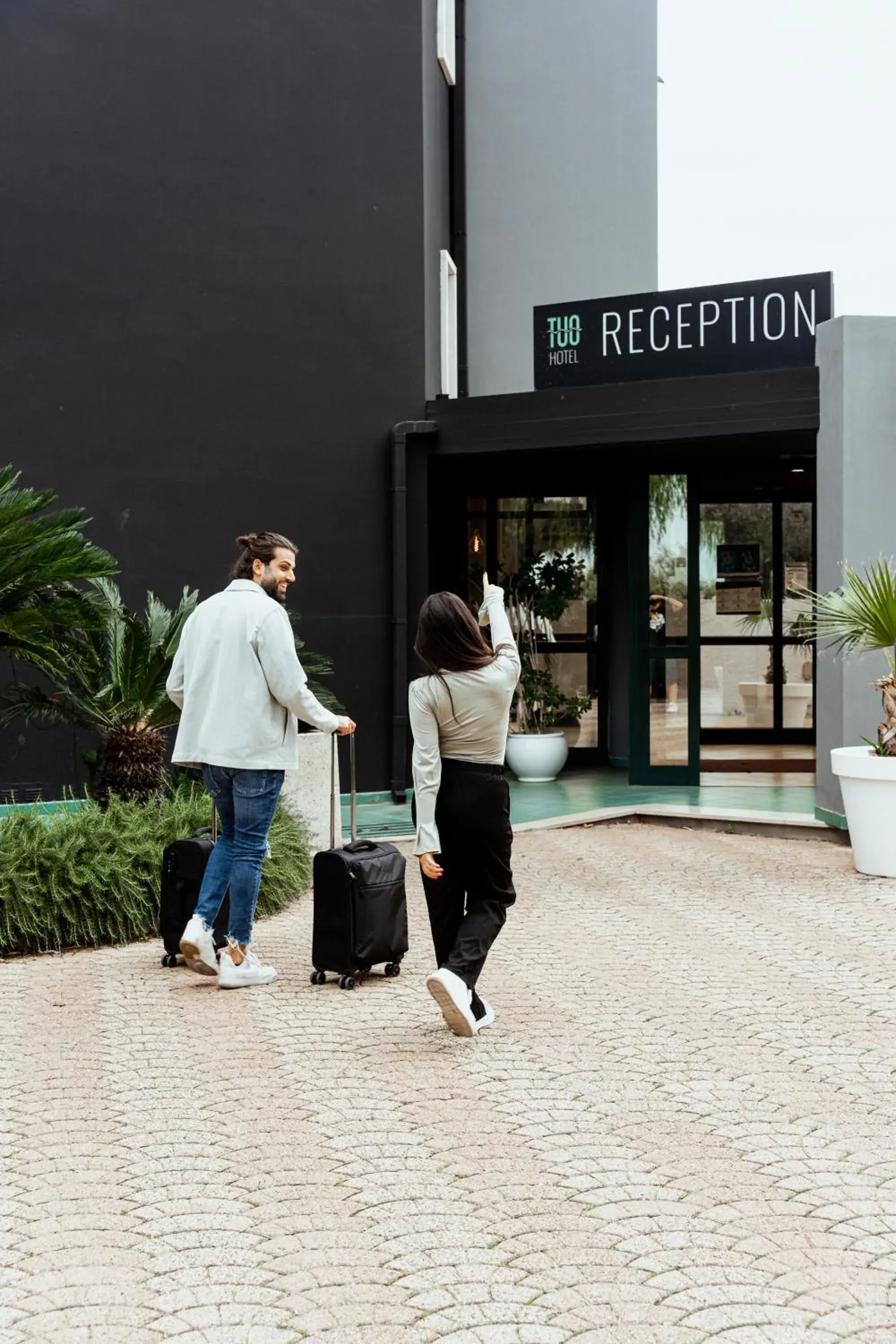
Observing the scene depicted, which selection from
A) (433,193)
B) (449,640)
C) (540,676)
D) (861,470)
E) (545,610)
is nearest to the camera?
(449,640)

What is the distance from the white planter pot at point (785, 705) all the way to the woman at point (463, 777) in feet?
38.4

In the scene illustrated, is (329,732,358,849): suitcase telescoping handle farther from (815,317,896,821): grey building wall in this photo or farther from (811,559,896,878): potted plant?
(815,317,896,821): grey building wall

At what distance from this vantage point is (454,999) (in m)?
5.18

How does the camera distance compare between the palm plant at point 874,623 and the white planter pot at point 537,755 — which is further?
the white planter pot at point 537,755

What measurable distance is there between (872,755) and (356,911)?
4.48 metres

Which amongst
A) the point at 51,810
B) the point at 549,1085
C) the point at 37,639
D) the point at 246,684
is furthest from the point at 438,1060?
the point at 51,810

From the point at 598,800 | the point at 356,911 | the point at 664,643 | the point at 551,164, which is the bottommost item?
the point at 598,800

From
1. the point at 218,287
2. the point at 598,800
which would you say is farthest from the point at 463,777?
the point at 218,287

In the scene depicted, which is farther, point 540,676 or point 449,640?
point 540,676

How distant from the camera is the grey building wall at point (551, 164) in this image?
16000mm

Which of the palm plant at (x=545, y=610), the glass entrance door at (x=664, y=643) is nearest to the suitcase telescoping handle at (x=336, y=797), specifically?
the glass entrance door at (x=664, y=643)

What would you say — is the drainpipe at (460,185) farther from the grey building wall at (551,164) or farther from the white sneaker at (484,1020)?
the white sneaker at (484,1020)

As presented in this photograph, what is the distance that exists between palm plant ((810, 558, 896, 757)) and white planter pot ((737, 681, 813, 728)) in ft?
22.4

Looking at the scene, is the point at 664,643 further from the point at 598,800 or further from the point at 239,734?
the point at 239,734
